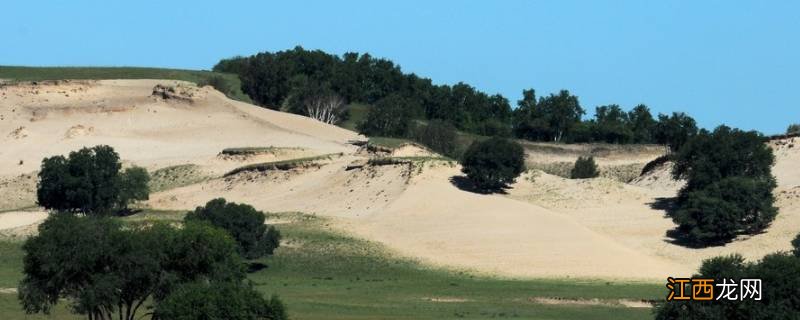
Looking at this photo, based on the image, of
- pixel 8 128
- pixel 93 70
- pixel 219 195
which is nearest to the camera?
pixel 219 195

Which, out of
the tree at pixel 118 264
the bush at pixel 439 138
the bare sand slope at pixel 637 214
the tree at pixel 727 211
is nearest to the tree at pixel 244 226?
the bare sand slope at pixel 637 214

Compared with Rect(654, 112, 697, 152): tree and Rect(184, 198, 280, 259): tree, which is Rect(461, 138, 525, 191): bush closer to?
Rect(184, 198, 280, 259): tree

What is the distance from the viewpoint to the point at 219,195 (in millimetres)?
109938

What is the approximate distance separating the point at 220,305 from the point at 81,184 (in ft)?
172

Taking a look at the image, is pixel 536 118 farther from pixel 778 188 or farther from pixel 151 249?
pixel 151 249

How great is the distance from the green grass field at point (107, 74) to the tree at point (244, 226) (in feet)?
204

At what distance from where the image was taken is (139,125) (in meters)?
134

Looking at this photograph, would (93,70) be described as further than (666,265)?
Yes

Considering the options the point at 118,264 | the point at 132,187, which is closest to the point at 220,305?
the point at 118,264

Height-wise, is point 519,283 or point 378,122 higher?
point 378,122

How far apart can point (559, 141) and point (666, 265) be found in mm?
71245

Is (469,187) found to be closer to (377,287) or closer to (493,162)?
(493,162)

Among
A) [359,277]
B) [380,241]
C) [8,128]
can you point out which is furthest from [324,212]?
[8,128]

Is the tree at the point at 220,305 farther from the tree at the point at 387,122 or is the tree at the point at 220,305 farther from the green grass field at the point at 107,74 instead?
the green grass field at the point at 107,74
